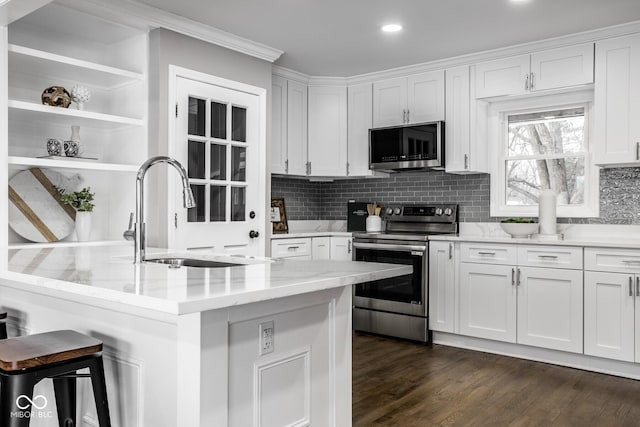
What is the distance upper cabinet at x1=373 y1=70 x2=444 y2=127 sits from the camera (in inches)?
189

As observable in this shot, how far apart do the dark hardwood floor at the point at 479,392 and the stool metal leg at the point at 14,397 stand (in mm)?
1685

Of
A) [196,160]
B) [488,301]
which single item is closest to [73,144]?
[196,160]

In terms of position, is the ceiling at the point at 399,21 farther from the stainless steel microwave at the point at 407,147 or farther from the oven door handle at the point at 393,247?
the oven door handle at the point at 393,247

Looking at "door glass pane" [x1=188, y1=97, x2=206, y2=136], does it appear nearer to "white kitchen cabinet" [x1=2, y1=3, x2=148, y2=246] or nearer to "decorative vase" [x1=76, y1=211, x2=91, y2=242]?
"white kitchen cabinet" [x1=2, y1=3, x2=148, y2=246]

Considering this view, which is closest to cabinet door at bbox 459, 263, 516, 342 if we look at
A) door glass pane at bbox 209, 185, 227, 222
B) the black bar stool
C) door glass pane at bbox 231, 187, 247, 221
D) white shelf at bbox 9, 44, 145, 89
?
door glass pane at bbox 231, 187, 247, 221

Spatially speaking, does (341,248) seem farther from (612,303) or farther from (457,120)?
(612,303)

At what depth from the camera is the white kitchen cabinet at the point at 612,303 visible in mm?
3553

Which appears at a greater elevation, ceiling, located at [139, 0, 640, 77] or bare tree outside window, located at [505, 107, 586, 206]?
ceiling, located at [139, 0, 640, 77]

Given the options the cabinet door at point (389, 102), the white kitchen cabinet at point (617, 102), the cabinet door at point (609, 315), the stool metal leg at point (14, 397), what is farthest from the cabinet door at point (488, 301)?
the stool metal leg at point (14, 397)

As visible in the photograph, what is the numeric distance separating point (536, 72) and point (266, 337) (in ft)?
11.4

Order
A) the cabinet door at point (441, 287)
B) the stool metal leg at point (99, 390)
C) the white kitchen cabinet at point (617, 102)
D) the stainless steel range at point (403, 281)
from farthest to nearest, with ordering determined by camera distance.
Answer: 1. the stainless steel range at point (403, 281)
2. the cabinet door at point (441, 287)
3. the white kitchen cabinet at point (617, 102)
4. the stool metal leg at point (99, 390)

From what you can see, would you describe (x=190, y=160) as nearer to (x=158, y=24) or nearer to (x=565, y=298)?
(x=158, y=24)

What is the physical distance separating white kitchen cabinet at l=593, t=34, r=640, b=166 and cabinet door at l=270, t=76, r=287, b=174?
2.67 metres

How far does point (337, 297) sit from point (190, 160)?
Result: 2142mm
